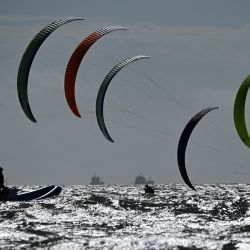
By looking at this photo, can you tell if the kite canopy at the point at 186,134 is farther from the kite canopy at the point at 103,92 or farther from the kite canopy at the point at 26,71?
the kite canopy at the point at 26,71

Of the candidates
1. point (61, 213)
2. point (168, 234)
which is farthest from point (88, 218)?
point (168, 234)

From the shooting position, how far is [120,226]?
28734 mm

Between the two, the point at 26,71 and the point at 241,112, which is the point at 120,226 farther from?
the point at 241,112

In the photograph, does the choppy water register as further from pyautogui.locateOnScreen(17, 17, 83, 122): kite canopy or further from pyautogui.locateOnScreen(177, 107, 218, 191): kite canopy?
pyautogui.locateOnScreen(17, 17, 83, 122): kite canopy

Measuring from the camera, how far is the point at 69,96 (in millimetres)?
40250

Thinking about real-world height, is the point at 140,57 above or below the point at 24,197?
above

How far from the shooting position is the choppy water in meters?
23.6

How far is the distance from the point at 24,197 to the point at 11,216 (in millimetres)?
7358

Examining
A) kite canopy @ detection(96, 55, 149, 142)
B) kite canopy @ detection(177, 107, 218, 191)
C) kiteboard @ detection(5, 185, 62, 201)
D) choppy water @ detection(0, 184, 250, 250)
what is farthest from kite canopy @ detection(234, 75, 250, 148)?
kiteboard @ detection(5, 185, 62, 201)

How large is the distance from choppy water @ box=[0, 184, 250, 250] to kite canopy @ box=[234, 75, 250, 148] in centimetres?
420

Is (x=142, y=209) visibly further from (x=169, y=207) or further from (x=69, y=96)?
(x=69, y=96)

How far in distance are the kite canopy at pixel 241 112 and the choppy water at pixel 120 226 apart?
13.8 feet

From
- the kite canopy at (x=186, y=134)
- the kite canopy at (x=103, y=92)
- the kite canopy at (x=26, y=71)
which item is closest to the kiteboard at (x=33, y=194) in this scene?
the kite canopy at (x=103, y=92)

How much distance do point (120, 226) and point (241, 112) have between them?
14886 mm
